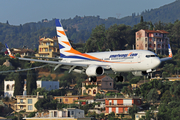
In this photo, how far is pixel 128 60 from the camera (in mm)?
58219

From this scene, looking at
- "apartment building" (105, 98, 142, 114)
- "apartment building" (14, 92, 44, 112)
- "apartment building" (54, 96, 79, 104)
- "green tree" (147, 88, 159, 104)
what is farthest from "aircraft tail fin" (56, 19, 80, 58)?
"apartment building" (14, 92, 44, 112)

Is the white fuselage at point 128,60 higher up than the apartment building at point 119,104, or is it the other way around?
the white fuselage at point 128,60

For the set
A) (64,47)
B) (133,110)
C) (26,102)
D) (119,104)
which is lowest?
(133,110)

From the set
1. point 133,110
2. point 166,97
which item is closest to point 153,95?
point 166,97

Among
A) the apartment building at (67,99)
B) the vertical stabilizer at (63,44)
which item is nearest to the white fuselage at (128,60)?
the vertical stabilizer at (63,44)

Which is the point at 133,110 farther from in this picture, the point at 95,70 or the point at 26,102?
the point at 95,70

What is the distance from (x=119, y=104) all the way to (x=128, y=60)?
4554 inches

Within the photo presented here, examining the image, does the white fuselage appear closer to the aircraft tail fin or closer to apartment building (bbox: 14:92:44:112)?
the aircraft tail fin

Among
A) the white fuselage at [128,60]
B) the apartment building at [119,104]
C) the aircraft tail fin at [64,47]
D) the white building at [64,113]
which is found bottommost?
the white building at [64,113]

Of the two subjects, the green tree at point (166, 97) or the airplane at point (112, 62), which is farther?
the green tree at point (166, 97)

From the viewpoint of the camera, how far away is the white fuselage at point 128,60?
56.6 metres

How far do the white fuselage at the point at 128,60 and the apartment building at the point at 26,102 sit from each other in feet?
440

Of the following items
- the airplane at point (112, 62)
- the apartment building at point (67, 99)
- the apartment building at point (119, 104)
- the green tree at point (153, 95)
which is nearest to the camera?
the airplane at point (112, 62)

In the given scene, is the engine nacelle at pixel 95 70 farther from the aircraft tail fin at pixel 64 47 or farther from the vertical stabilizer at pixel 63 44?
the vertical stabilizer at pixel 63 44
